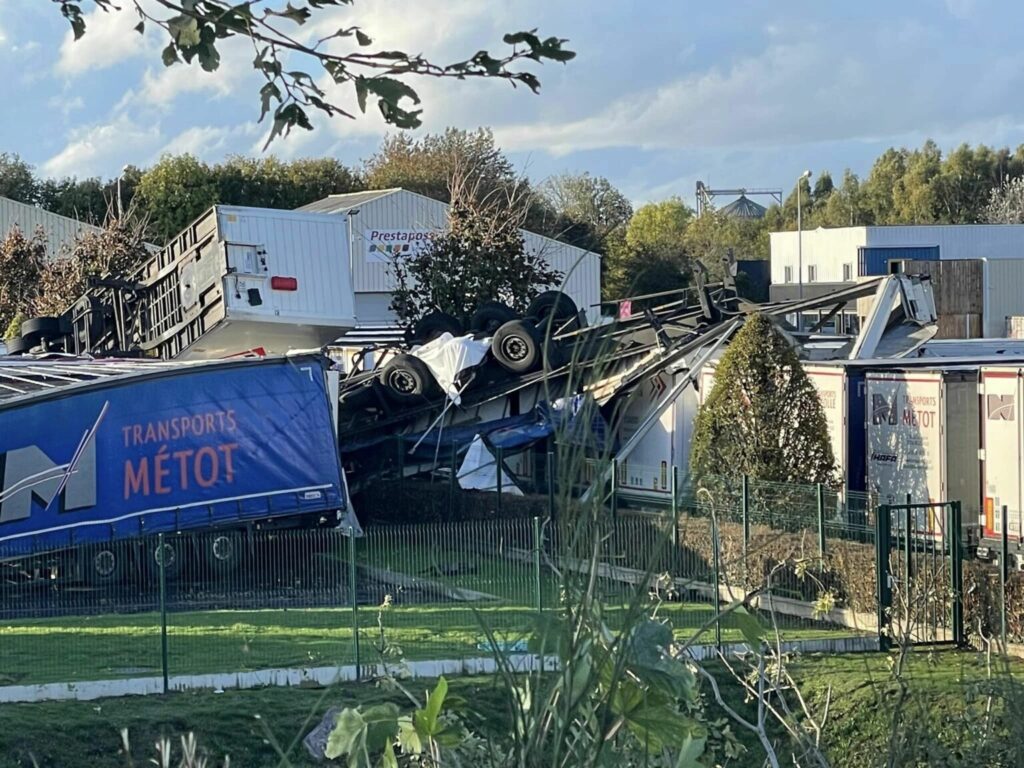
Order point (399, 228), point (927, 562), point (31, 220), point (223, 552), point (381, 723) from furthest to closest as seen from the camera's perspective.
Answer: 1. point (31, 220)
2. point (399, 228)
3. point (223, 552)
4. point (927, 562)
5. point (381, 723)

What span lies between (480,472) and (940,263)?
3159 centimetres

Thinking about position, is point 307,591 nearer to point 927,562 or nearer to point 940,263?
point 927,562

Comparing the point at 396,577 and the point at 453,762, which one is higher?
the point at 453,762

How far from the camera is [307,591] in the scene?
51.9 ft

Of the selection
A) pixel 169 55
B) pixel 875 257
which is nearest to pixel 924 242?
pixel 875 257

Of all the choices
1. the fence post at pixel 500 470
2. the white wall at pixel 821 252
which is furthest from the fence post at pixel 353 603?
the white wall at pixel 821 252

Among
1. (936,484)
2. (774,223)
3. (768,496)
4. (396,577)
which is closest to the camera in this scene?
(396,577)

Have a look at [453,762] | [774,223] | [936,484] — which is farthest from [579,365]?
[774,223]

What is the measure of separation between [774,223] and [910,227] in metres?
45.6

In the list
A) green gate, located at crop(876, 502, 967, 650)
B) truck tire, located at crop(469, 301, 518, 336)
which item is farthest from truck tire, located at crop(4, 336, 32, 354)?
green gate, located at crop(876, 502, 967, 650)

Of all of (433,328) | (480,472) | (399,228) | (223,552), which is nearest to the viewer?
(223,552)

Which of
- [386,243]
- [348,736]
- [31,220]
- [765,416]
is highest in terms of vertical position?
[31,220]

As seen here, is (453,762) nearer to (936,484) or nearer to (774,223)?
(936,484)

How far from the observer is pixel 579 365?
119 inches
